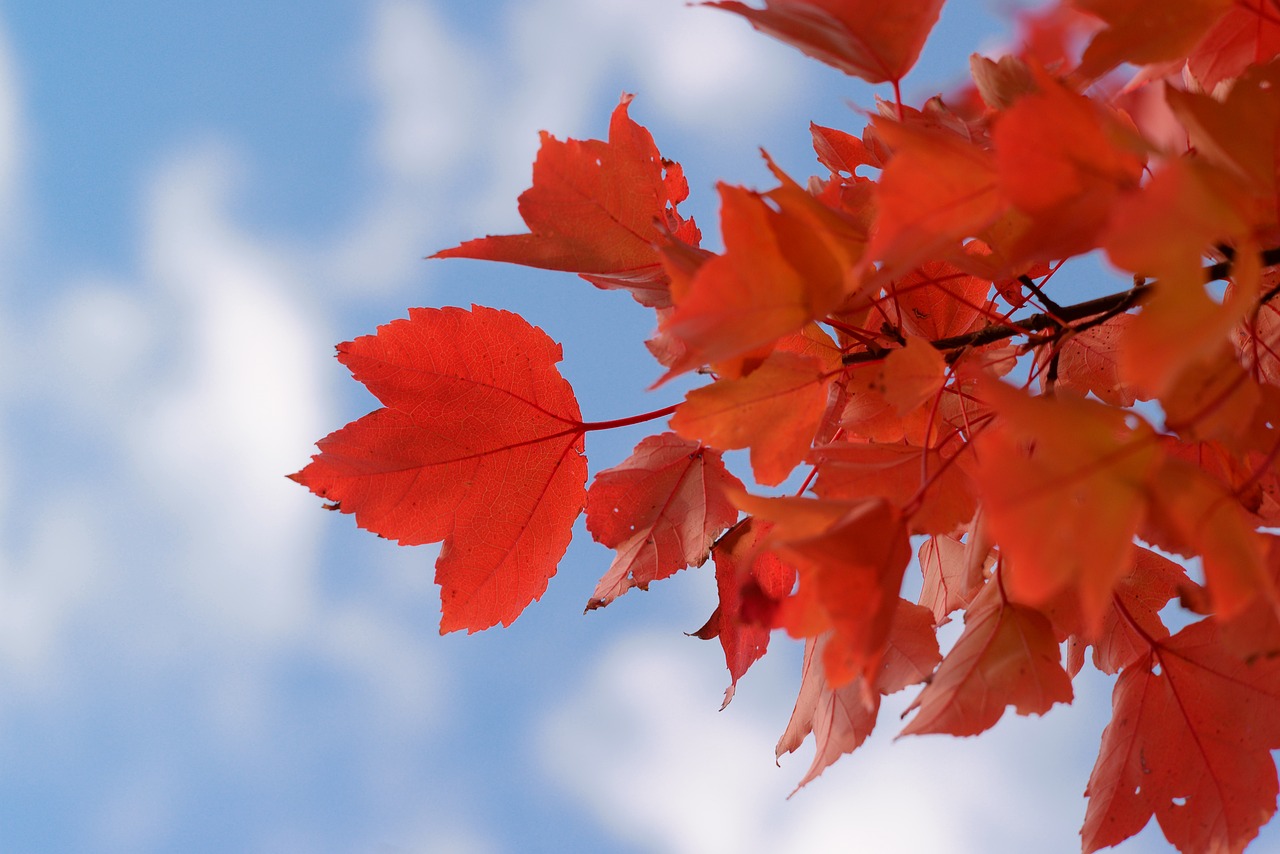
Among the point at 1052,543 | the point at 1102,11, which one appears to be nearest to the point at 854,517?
the point at 1052,543

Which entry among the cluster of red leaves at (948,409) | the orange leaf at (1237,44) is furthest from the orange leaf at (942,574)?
the orange leaf at (1237,44)

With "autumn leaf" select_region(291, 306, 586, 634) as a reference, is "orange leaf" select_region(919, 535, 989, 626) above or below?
below

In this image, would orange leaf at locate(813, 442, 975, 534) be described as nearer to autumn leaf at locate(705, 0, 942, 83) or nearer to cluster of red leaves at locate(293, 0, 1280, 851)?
cluster of red leaves at locate(293, 0, 1280, 851)

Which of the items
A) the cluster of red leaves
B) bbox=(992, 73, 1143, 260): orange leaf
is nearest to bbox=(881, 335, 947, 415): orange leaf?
the cluster of red leaves

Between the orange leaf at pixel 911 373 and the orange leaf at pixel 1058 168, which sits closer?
the orange leaf at pixel 1058 168

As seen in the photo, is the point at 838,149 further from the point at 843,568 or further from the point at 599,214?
the point at 843,568

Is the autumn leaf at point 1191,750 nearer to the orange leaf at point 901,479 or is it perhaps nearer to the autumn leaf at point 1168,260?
the orange leaf at point 901,479

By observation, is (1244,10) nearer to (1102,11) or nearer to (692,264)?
(1102,11)

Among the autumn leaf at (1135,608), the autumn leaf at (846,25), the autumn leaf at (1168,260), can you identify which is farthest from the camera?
the autumn leaf at (1135,608)
